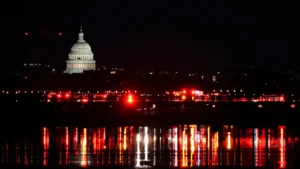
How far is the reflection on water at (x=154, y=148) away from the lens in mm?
53531

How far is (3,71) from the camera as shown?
143 metres

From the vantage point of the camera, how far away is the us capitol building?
167 m

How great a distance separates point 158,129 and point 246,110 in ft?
73.0

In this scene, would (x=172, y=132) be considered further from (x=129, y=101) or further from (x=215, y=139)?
(x=129, y=101)

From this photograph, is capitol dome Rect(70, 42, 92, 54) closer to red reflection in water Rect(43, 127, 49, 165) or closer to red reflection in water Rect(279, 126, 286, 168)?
red reflection in water Rect(43, 127, 49, 165)

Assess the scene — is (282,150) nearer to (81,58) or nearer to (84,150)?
(84,150)

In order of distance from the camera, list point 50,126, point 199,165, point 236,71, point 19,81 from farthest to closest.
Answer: point 236,71 < point 19,81 < point 50,126 < point 199,165

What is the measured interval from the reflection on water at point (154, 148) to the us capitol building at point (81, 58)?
9301 cm

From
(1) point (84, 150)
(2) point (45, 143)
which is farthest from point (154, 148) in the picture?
(2) point (45, 143)

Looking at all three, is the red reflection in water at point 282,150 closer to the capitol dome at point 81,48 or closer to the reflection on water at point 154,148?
the reflection on water at point 154,148

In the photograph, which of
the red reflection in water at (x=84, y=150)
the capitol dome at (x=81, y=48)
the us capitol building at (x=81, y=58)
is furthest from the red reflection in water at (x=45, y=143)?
the capitol dome at (x=81, y=48)

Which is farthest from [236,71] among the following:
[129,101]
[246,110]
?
[246,110]

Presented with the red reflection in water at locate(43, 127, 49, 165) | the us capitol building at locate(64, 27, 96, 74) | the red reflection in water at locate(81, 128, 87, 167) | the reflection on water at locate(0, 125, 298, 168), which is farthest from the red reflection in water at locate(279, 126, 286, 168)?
the us capitol building at locate(64, 27, 96, 74)

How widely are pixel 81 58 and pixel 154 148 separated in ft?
360
